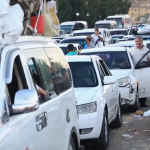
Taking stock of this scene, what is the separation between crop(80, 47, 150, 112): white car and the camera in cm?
1302

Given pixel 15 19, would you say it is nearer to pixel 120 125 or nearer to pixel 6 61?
pixel 6 61

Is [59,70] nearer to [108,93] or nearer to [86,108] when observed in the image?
[86,108]

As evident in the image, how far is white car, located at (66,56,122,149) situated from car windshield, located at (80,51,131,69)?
240cm

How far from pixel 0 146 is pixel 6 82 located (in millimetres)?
732

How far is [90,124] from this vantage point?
8.66 meters

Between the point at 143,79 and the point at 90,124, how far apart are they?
5.67 meters

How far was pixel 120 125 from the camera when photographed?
11406 millimetres

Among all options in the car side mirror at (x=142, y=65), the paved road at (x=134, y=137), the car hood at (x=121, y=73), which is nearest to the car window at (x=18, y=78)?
the paved road at (x=134, y=137)

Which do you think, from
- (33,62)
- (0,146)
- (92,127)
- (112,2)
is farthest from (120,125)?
(112,2)

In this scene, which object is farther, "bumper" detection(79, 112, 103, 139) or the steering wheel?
the steering wheel

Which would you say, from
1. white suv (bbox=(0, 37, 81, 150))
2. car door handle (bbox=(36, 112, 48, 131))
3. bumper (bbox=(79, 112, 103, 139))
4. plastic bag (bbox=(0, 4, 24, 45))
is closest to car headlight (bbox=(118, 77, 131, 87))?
bumper (bbox=(79, 112, 103, 139))

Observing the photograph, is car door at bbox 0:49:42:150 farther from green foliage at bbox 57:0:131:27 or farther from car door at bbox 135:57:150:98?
green foliage at bbox 57:0:131:27

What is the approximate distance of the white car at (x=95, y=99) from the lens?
870 centimetres

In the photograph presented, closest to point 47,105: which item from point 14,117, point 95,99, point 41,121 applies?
point 41,121
